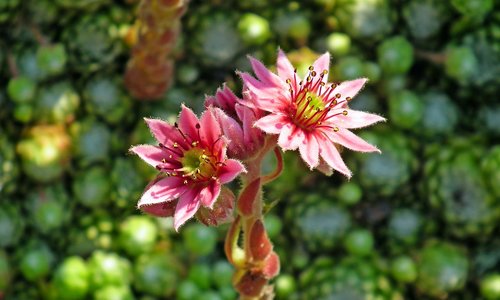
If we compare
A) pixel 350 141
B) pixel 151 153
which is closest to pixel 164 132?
pixel 151 153

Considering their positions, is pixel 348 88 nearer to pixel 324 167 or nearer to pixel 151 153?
pixel 324 167

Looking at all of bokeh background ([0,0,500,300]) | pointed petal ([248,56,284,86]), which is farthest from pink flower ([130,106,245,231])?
bokeh background ([0,0,500,300])

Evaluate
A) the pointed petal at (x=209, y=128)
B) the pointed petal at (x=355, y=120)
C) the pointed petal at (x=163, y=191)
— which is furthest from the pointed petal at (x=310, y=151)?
the pointed petal at (x=163, y=191)

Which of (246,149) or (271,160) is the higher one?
(246,149)

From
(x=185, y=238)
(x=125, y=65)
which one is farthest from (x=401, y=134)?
(x=125, y=65)

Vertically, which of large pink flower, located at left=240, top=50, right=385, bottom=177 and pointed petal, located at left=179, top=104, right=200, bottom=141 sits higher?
pointed petal, located at left=179, top=104, right=200, bottom=141

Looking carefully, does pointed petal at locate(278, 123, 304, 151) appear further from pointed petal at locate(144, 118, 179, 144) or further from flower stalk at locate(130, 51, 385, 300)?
pointed petal at locate(144, 118, 179, 144)

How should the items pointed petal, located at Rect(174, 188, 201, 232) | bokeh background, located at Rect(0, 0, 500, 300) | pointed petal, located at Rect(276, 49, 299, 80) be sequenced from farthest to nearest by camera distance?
bokeh background, located at Rect(0, 0, 500, 300) → pointed petal, located at Rect(276, 49, 299, 80) → pointed petal, located at Rect(174, 188, 201, 232)
